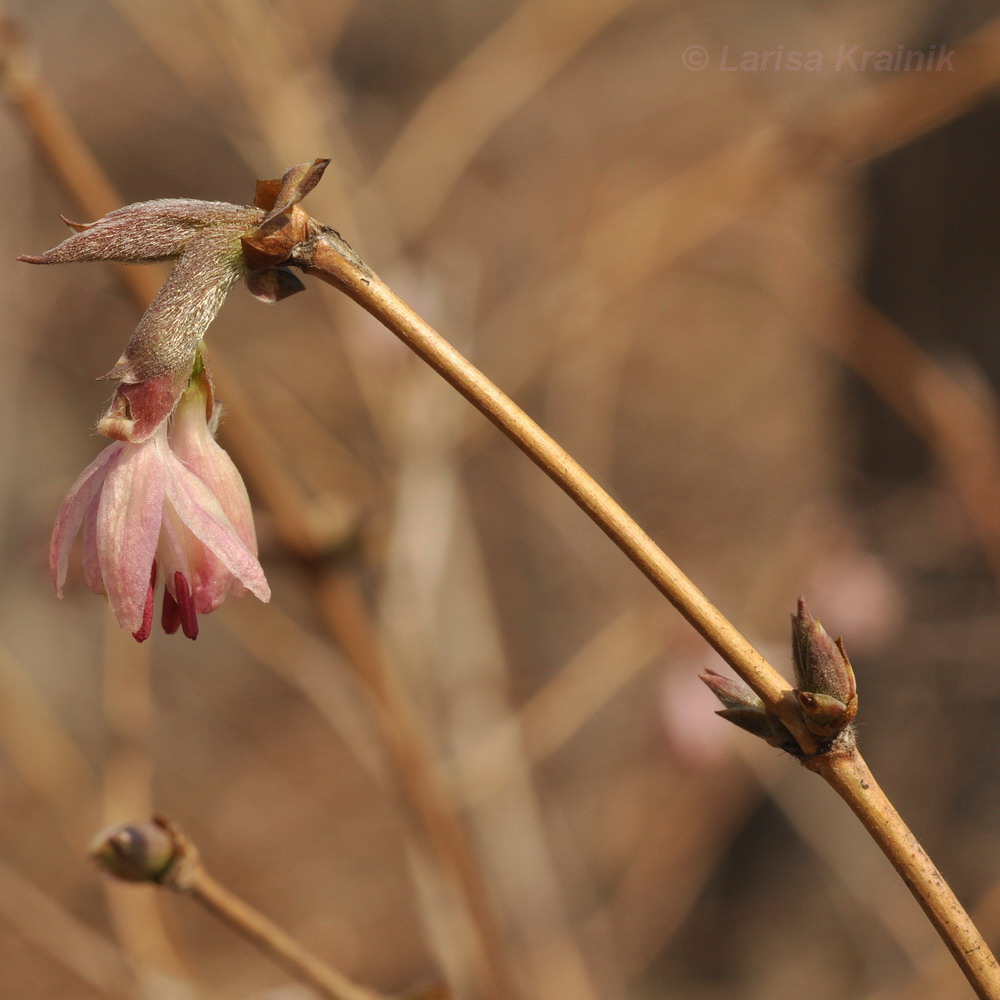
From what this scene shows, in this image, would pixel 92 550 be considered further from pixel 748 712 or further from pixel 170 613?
pixel 748 712

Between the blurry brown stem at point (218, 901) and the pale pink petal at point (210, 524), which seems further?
the blurry brown stem at point (218, 901)

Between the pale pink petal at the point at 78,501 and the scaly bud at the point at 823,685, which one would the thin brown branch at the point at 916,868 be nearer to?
the scaly bud at the point at 823,685

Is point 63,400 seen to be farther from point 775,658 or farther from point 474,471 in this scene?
point 775,658

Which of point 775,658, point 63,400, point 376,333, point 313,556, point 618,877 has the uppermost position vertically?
point 63,400

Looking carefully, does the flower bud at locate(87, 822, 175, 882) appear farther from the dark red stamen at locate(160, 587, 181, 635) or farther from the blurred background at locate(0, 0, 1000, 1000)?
the blurred background at locate(0, 0, 1000, 1000)

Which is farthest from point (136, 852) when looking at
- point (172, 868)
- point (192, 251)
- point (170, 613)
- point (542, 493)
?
point (542, 493)

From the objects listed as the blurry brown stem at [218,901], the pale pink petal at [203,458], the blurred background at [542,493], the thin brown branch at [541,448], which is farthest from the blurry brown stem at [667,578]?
the blurred background at [542,493]

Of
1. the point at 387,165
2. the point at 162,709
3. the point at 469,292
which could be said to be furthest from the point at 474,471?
the point at 387,165
